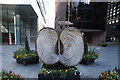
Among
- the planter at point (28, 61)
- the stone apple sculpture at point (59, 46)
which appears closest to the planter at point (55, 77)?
the stone apple sculpture at point (59, 46)

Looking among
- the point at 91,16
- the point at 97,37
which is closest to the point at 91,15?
the point at 91,16

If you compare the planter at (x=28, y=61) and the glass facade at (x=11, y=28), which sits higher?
the glass facade at (x=11, y=28)

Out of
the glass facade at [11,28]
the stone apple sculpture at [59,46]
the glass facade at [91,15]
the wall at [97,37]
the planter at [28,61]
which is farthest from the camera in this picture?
the wall at [97,37]

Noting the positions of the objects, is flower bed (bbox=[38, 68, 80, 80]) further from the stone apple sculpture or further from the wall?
the wall

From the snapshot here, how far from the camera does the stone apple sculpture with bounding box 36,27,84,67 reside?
3.13 metres

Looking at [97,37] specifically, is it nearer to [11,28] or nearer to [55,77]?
[11,28]

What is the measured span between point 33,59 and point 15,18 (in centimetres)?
1057

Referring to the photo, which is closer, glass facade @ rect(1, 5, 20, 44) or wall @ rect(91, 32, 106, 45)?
glass facade @ rect(1, 5, 20, 44)

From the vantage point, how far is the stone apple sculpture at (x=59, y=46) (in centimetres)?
313

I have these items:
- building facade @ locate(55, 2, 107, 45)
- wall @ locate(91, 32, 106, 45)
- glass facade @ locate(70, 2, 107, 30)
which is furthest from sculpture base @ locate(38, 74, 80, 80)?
wall @ locate(91, 32, 106, 45)

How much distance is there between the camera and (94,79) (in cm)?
359

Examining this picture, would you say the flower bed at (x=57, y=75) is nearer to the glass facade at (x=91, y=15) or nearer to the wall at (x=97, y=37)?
the glass facade at (x=91, y=15)

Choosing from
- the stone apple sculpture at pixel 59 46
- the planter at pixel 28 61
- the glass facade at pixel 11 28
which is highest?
the glass facade at pixel 11 28

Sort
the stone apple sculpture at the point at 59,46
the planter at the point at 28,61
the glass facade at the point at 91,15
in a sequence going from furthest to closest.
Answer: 1. the glass facade at the point at 91,15
2. the planter at the point at 28,61
3. the stone apple sculpture at the point at 59,46
